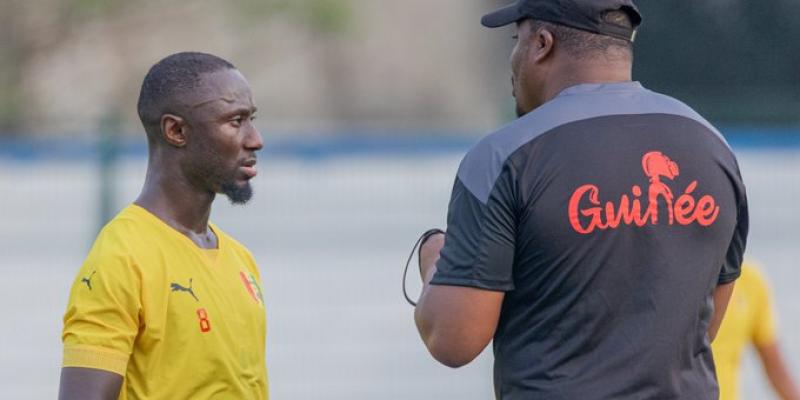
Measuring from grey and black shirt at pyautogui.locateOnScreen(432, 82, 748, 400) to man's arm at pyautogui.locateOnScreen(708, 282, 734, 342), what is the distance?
8.6 inches

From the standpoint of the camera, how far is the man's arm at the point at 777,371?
535 cm

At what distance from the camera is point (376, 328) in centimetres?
775

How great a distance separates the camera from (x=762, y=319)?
5.41 m

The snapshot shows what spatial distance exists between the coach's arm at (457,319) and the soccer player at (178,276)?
1.93 feet

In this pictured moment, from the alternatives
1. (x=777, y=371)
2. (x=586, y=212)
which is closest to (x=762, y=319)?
(x=777, y=371)

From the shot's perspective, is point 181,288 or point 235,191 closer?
point 181,288

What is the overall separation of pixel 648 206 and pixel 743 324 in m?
2.38

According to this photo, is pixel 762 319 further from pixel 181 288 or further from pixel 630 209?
pixel 181 288

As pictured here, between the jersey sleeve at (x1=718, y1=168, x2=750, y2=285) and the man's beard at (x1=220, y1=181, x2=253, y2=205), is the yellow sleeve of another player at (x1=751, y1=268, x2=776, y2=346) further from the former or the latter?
the man's beard at (x1=220, y1=181, x2=253, y2=205)

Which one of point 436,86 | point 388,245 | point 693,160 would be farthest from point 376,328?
point 436,86

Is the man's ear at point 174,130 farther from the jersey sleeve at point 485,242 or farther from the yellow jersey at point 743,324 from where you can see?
the yellow jersey at point 743,324

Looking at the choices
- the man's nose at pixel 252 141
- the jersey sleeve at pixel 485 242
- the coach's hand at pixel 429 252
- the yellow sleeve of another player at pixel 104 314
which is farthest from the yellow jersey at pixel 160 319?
the jersey sleeve at pixel 485 242

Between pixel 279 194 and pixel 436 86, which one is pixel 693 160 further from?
pixel 436 86

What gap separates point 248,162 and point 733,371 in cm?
233
